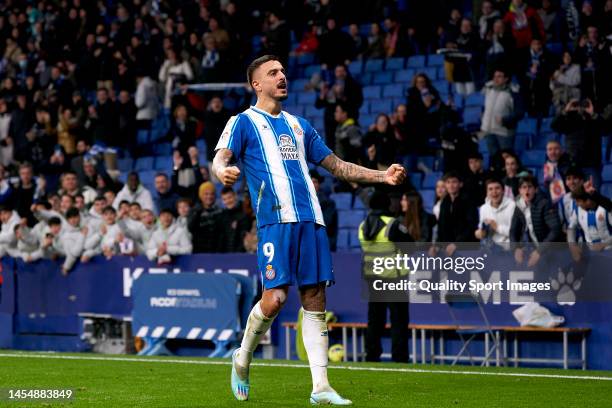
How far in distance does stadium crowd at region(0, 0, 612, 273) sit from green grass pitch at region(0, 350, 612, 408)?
3258mm

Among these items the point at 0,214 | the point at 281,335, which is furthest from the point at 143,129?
the point at 281,335

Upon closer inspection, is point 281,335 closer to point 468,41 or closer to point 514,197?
point 514,197

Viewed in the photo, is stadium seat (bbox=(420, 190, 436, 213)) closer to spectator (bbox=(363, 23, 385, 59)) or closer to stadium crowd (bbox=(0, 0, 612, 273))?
stadium crowd (bbox=(0, 0, 612, 273))

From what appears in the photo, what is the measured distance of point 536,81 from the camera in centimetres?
1903

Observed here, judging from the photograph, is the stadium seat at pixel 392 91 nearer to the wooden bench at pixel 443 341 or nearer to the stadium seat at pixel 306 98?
the stadium seat at pixel 306 98

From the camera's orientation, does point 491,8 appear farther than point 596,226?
Yes

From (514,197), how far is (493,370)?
361cm

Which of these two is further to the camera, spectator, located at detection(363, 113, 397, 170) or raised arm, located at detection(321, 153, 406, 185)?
spectator, located at detection(363, 113, 397, 170)

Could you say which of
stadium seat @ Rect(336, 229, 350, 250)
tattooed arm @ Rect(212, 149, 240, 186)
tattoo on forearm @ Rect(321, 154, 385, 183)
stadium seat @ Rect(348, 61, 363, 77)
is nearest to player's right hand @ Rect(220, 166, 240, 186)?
tattooed arm @ Rect(212, 149, 240, 186)

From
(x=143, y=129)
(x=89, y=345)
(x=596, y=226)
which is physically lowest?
(x=89, y=345)

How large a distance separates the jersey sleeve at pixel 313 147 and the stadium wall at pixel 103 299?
20.2 ft

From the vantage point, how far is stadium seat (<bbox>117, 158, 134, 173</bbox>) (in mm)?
24734

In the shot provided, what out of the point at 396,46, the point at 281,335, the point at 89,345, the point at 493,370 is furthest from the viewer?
the point at 396,46

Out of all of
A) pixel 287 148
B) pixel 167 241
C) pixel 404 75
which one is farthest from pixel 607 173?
pixel 287 148
